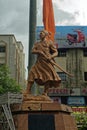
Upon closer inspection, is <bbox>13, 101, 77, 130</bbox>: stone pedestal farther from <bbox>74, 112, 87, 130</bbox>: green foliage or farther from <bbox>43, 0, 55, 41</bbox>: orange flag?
<bbox>74, 112, 87, 130</bbox>: green foliage

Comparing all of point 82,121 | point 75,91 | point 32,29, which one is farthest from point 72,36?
point 32,29

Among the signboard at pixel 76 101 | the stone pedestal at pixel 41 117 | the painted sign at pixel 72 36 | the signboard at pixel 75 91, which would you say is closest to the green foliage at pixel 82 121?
the stone pedestal at pixel 41 117

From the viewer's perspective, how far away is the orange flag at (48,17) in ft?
46.2

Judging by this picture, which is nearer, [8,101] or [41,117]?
[41,117]

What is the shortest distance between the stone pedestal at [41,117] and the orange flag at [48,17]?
3388 millimetres

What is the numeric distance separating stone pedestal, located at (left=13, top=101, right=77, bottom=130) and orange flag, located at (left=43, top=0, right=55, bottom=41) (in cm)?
339

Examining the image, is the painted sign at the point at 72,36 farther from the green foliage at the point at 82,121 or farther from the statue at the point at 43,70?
the statue at the point at 43,70

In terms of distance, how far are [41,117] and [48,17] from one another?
4507mm

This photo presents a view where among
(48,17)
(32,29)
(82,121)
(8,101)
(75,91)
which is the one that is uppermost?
(48,17)

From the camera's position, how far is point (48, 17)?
14250mm

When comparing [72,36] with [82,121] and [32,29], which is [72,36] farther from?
[32,29]

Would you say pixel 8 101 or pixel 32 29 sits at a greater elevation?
pixel 32 29

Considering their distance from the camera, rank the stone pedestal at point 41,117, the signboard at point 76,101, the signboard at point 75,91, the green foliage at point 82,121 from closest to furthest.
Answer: the stone pedestal at point 41,117 < the green foliage at point 82,121 < the signboard at point 75,91 < the signboard at point 76,101

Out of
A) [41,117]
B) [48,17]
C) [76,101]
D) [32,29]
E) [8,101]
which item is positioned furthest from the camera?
[76,101]
